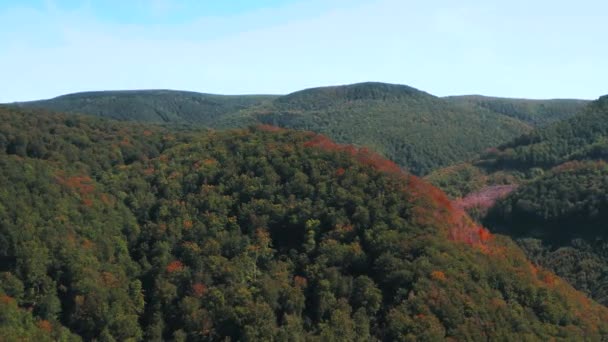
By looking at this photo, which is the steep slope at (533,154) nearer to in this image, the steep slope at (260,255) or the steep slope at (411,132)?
the steep slope at (411,132)


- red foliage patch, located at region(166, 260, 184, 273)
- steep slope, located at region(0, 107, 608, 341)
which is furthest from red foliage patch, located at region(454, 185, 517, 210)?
red foliage patch, located at region(166, 260, 184, 273)

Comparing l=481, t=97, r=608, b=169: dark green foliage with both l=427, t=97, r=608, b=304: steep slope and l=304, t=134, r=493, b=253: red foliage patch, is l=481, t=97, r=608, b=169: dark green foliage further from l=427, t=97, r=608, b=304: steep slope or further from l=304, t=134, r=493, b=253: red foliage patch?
l=304, t=134, r=493, b=253: red foliage patch

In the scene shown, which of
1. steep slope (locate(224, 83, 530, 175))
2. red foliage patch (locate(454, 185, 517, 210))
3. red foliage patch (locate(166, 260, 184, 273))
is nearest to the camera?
red foliage patch (locate(166, 260, 184, 273))

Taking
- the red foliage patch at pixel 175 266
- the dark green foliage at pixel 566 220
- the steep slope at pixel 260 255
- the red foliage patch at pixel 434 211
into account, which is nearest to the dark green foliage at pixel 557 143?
the dark green foliage at pixel 566 220

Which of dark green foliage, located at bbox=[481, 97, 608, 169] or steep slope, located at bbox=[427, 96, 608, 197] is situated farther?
dark green foliage, located at bbox=[481, 97, 608, 169]

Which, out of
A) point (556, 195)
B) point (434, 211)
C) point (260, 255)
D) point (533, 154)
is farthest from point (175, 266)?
point (533, 154)

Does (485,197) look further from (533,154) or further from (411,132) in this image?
(411,132)

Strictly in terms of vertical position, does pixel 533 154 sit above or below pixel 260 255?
above
